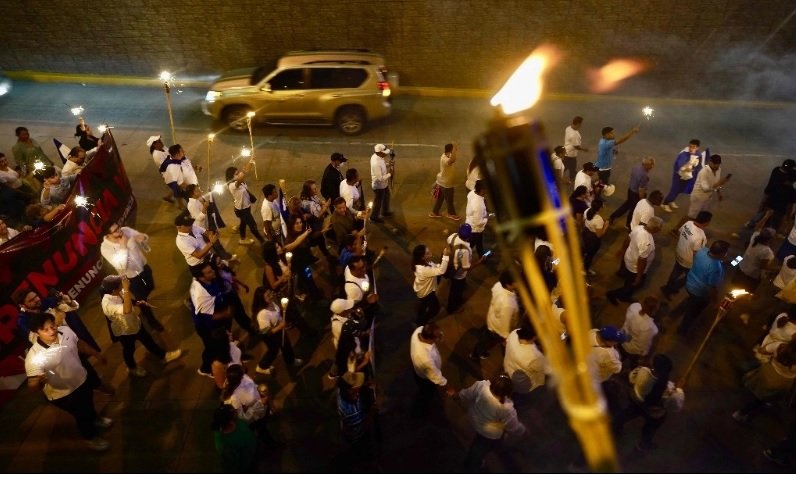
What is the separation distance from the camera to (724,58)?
47.9 feet

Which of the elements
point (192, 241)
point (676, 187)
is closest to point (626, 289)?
point (676, 187)

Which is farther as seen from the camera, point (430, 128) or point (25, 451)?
point (430, 128)

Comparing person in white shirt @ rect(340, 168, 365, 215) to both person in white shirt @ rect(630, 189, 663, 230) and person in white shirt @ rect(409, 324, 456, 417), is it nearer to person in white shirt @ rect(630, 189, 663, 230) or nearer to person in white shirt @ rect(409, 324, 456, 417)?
person in white shirt @ rect(409, 324, 456, 417)

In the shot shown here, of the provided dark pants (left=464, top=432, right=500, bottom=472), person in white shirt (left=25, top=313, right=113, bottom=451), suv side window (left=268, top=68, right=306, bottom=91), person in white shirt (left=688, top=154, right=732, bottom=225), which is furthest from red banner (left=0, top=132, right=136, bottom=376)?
person in white shirt (left=688, top=154, right=732, bottom=225)

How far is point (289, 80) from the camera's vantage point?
489 inches

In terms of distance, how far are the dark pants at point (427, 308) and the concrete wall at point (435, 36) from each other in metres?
10.0

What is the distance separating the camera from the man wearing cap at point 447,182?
905 centimetres

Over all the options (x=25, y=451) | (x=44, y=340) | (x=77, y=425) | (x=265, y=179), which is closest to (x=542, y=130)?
(x=44, y=340)

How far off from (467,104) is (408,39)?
2600 millimetres

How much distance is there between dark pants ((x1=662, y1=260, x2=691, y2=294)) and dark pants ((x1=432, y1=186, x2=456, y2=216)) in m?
4.03

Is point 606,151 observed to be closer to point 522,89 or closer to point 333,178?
point 333,178

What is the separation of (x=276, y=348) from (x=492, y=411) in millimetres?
2904

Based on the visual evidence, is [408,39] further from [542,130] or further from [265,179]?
[542,130]

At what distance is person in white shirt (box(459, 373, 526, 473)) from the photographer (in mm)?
4770
